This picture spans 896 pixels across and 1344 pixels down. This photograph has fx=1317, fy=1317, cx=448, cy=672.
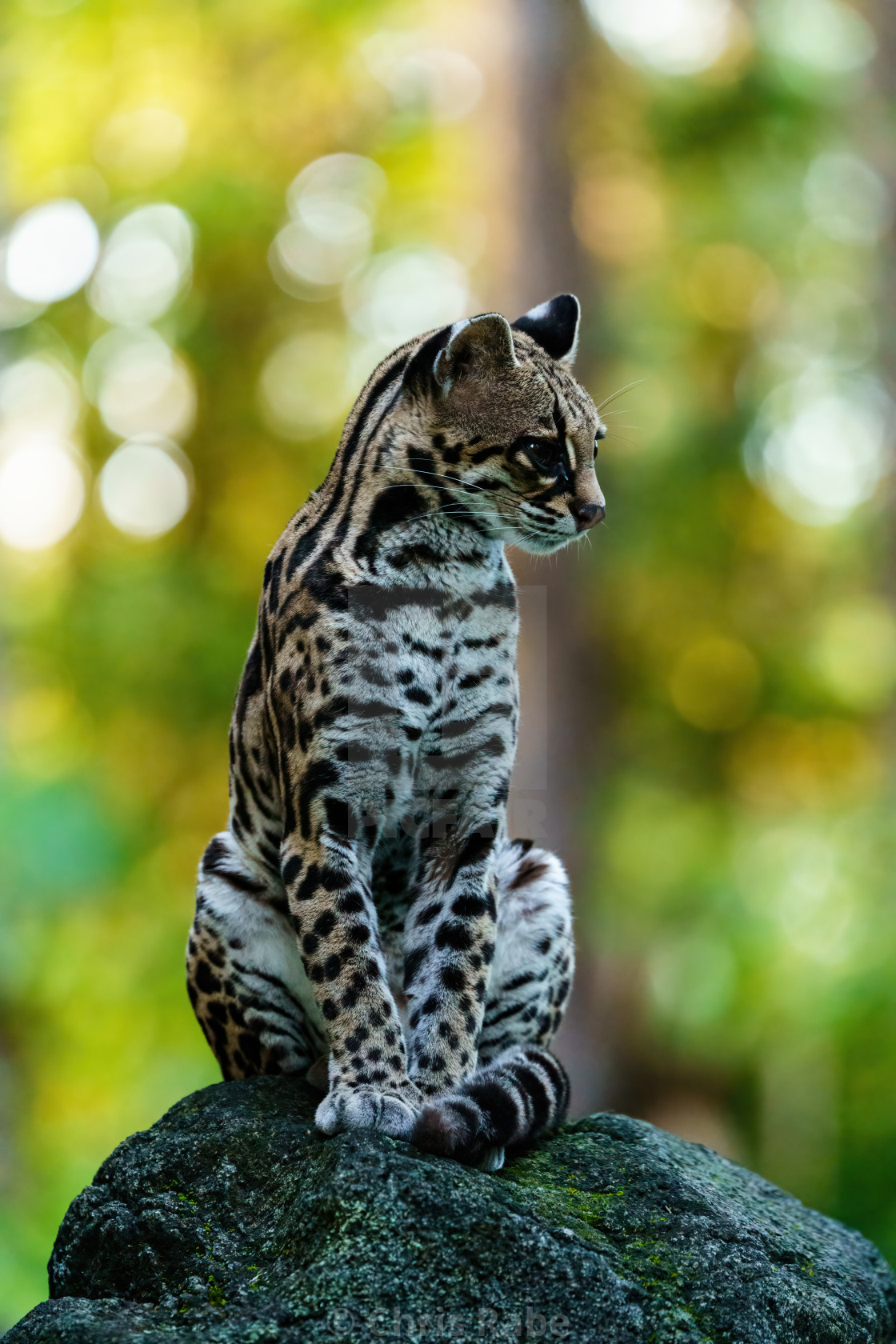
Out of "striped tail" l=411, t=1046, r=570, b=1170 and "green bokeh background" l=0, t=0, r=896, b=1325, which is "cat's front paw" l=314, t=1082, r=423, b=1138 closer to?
"striped tail" l=411, t=1046, r=570, b=1170

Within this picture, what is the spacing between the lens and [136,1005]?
16.1m

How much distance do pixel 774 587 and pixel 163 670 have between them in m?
8.65

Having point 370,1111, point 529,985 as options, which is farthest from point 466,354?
point 370,1111

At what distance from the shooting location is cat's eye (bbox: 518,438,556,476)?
4789 millimetres

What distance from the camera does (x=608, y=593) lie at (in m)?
14.7

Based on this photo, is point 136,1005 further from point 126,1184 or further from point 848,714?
point 126,1184

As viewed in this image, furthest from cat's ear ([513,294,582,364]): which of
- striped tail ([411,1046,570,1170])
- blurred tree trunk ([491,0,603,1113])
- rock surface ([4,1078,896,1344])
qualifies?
blurred tree trunk ([491,0,603,1113])

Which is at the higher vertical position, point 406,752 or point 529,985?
point 406,752

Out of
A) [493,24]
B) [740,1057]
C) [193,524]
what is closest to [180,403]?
[193,524]

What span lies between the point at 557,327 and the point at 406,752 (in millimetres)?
1944

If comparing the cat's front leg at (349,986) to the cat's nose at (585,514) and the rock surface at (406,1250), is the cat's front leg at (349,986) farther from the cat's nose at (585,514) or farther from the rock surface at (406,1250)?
the cat's nose at (585,514)

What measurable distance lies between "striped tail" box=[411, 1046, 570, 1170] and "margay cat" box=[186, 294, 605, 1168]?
12 millimetres

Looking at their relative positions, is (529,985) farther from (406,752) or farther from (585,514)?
(585,514)

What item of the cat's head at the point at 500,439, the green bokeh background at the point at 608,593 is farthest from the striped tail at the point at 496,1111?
the green bokeh background at the point at 608,593
